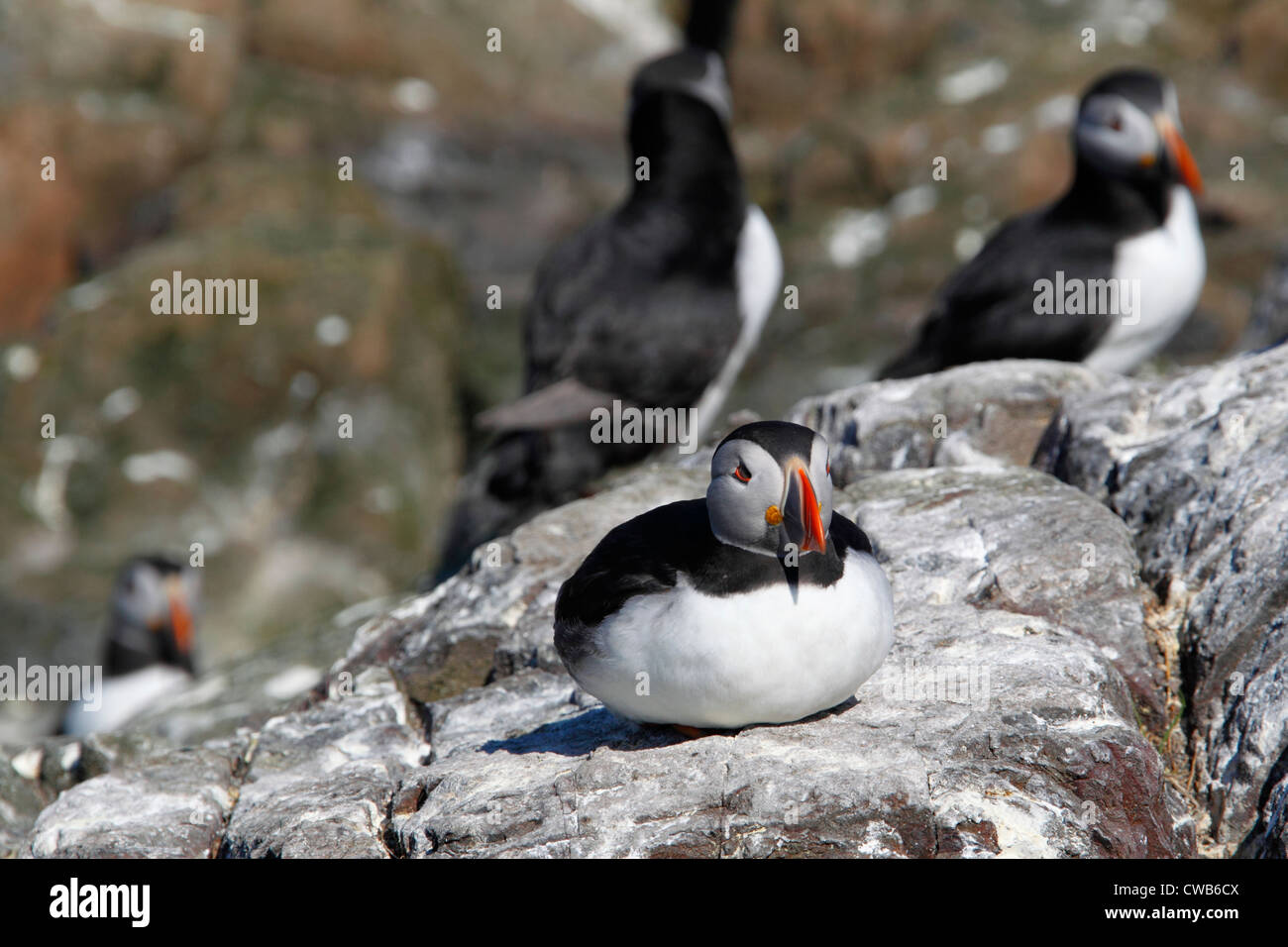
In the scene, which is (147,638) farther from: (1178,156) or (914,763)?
(914,763)

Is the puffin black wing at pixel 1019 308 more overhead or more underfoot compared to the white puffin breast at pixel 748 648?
more overhead

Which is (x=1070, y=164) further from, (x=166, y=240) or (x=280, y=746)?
(x=280, y=746)

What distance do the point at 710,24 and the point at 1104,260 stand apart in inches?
539

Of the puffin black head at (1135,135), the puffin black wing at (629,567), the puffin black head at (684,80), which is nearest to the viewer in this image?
the puffin black wing at (629,567)

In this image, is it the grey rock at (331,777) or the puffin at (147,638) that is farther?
the puffin at (147,638)

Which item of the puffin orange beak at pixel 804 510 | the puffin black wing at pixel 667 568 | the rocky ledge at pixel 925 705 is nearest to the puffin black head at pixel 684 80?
the rocky ledge at pixel 925 705

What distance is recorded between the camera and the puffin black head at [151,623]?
11500mm

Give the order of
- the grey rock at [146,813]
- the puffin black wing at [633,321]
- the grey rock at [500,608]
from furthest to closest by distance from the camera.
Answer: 1. the puffin black wing at [633,321]
2. the grey rock at [500,608]
3. the grey rock at [146,813]

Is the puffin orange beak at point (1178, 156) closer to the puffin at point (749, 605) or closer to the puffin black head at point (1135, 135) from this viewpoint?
the puffin black head at point (1135, 135)

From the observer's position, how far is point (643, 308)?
8031mm

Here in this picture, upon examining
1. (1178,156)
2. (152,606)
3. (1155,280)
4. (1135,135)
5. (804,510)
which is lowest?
(152,606)

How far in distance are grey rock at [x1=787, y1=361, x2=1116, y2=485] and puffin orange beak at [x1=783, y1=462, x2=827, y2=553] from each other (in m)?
2.71

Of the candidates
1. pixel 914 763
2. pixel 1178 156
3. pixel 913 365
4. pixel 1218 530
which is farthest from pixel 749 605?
pixel 1178 156

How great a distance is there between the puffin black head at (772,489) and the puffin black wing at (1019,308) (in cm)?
411
